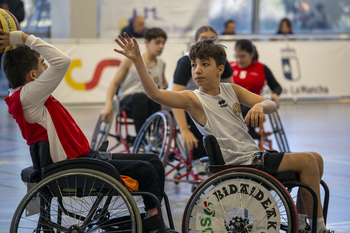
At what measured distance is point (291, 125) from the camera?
6.64 metres

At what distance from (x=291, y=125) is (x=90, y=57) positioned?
12.6 ft

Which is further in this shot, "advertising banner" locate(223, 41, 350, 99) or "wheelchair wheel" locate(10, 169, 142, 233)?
"advertising banner" locate(223, 41, 350, 99)

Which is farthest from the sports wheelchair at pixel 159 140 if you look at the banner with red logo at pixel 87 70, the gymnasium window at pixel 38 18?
the gymnasium window at pixel 38 18

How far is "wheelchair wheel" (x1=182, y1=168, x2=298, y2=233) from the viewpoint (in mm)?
1933

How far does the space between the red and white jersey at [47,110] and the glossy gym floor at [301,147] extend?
2.73 ft

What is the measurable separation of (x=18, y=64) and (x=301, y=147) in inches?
148

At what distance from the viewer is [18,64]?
2.09m

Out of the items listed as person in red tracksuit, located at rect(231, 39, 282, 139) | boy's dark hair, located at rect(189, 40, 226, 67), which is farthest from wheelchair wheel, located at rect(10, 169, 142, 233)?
person in red tracksuit, located at rect(231, 39, 282, 139)

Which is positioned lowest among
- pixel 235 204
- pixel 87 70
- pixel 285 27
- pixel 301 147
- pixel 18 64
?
pixel 301 147

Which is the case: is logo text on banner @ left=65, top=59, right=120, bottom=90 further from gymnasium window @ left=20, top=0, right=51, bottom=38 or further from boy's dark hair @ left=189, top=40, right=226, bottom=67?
boy's dark hair @ left=189, top=40, right=226, bottom=67

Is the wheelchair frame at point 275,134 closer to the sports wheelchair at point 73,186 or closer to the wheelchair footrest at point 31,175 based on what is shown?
the sports wheelchair at point 73,186

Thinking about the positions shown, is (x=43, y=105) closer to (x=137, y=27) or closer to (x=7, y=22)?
(x=7, y=22)

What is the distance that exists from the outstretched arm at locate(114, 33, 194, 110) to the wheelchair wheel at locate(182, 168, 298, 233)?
46 cm

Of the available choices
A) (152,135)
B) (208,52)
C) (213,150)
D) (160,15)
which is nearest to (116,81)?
(152,135)
